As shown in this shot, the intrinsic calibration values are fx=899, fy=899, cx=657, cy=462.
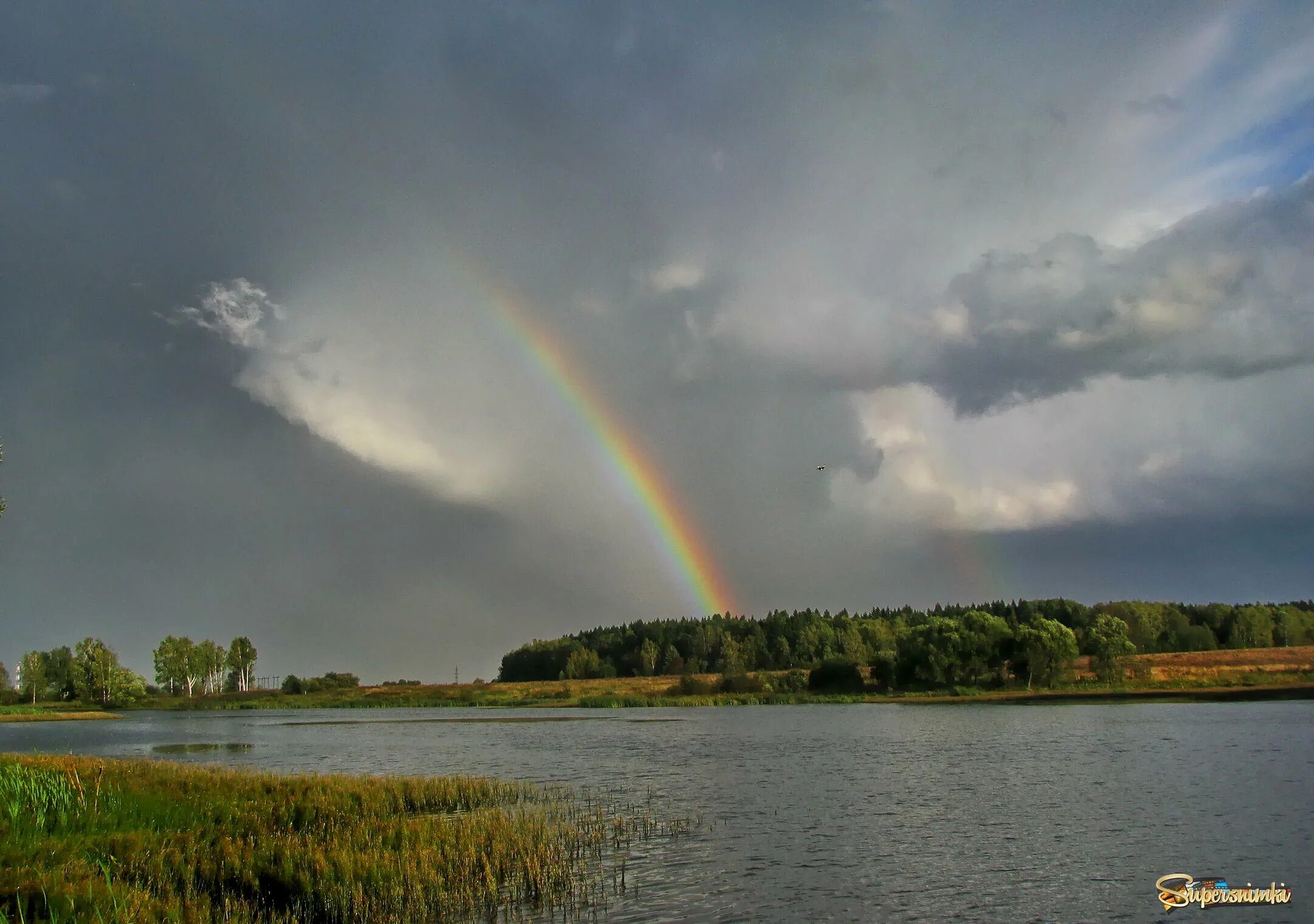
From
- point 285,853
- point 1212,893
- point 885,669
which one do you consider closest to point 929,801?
point 1212,893

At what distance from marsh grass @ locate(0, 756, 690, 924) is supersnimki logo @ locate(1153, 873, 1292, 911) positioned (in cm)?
1566

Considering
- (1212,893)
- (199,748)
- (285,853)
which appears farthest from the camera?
(199,748)

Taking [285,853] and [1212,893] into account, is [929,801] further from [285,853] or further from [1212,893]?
[285,853]

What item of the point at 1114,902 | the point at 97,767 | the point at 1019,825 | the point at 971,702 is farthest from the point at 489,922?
the point at 971,702

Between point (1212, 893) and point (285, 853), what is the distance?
26156 millimetres

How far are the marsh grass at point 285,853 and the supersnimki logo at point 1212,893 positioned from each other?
15665 mm

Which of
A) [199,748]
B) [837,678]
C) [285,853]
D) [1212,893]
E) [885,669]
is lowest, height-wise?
[837,678]

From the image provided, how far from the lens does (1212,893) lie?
82.7ft

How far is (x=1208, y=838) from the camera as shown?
32.4 m

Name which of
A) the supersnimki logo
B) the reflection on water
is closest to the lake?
the supersnimki logo

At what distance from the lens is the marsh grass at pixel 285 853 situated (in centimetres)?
2047

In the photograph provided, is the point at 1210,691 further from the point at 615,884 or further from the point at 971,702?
the point at 615,884

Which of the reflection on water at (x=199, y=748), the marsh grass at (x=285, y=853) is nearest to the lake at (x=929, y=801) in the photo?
the reflection on water at (x=199, y=748)

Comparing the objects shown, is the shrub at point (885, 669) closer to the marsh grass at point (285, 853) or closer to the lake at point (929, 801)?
the lake at point (929, 801)
